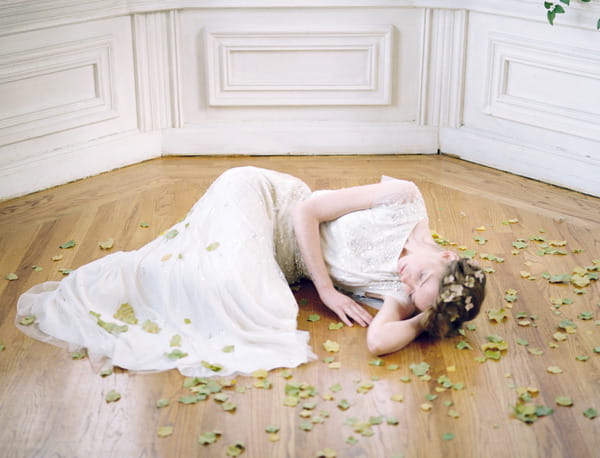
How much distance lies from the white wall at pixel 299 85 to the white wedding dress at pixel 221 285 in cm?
142

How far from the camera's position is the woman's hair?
2502 mm

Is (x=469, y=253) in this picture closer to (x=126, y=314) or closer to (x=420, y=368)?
(x=420, y=368)

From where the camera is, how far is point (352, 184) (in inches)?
164

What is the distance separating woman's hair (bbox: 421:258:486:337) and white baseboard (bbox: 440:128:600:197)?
1716 mm

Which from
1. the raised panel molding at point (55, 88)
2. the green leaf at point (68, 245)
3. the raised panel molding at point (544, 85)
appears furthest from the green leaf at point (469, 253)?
the raised panel molding at point (55, 88)

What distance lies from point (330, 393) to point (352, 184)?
6.19ft

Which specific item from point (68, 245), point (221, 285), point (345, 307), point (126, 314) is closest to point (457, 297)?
point (345, 307)

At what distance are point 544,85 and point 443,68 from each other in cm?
62

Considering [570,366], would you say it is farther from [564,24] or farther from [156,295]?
[564,24]

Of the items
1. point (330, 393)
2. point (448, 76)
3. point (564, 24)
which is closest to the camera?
point (330, 393)

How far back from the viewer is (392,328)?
2635mm

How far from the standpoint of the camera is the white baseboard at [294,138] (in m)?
4.57

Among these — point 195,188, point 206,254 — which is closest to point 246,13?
point 195,188

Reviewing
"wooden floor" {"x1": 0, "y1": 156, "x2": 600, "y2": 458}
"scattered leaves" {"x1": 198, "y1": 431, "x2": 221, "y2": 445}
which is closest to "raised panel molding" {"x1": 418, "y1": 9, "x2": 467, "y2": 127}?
"wooden floor" {"x1": 0, "y1": 156, "x2": 600, "y2": 458}
